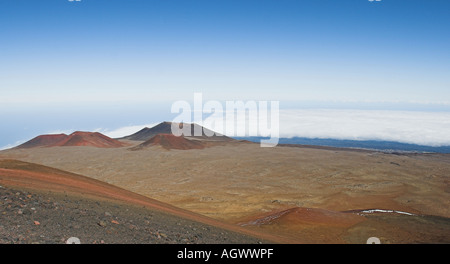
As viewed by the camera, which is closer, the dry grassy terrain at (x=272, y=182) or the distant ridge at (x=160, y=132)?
the dry grassy terrain at (x=272, y=182)

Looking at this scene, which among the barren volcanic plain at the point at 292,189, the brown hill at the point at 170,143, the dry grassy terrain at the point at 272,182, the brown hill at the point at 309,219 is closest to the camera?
the barren volcanic plain at the point at 292,189

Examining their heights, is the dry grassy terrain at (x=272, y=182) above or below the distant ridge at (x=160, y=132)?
below

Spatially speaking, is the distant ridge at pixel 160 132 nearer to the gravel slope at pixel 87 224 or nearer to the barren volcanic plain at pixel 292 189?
the barren volcanic plain at pixel 292 189

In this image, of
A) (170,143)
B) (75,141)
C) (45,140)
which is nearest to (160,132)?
(75,141)

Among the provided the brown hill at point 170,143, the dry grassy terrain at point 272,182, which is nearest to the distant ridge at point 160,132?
the brown hill at point 170,143

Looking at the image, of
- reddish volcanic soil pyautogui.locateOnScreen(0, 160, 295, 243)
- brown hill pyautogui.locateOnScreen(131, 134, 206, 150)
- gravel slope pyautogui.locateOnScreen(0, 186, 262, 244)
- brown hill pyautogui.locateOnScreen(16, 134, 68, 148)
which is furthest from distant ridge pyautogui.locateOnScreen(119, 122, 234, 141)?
gravel slope pyautogui.locateOnScreen(0, 186, 262, 244)

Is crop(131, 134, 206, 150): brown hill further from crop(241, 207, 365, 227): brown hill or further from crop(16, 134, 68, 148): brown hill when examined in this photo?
crop(241, 207, 365, 227): brown hill
